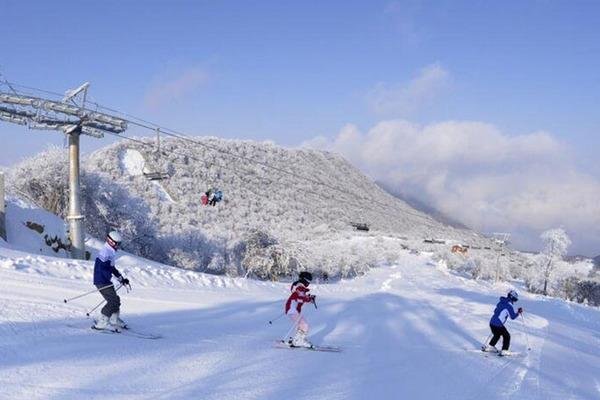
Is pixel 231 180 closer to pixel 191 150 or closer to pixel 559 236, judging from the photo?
pixel 191 150

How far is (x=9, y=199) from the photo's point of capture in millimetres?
26172

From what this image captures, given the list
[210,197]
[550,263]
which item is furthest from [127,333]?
[550,263]

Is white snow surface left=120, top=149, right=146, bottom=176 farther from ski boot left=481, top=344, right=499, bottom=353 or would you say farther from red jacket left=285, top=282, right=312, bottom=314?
ski boot left=481, top=344, right=499, bottom=353

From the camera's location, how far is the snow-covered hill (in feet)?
126

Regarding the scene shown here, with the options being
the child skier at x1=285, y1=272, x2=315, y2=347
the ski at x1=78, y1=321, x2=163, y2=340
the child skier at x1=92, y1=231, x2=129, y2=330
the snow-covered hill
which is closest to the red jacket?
the child skier at x1=285, y1=272, x2=315, y2=347

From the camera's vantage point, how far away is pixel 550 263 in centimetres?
6862

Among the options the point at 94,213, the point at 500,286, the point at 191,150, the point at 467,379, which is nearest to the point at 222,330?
the point at 467,379

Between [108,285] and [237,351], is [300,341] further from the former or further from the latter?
[108,285]

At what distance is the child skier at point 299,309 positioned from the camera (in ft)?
38.9

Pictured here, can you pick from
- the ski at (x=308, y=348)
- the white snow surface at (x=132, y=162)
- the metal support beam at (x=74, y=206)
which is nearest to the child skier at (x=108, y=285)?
the ski at (x=308, y=348)

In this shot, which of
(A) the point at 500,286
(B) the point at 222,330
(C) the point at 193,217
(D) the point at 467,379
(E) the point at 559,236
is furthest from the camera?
(E) the point at 559,236

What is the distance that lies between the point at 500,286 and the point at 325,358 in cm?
4208

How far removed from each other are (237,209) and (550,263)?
1548 inches

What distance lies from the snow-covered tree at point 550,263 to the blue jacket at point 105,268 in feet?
206
